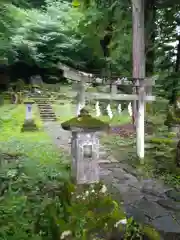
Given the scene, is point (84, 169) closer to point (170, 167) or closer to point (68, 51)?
point (170, 167)

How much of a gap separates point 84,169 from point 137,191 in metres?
2.11

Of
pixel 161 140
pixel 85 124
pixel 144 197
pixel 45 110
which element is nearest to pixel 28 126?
pixel 45 110

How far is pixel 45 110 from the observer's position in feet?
55.3

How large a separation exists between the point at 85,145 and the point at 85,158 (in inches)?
9.0

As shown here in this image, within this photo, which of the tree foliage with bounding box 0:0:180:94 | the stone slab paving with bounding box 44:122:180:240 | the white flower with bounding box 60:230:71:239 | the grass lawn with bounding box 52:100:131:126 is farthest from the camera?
the grass lawn with bounding box 52:100:131:126

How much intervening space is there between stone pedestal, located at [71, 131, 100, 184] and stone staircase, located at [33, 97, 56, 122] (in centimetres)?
1086

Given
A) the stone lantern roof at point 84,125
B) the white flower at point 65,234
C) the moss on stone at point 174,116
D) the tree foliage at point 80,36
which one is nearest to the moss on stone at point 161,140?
the moss on stone at point 174,116

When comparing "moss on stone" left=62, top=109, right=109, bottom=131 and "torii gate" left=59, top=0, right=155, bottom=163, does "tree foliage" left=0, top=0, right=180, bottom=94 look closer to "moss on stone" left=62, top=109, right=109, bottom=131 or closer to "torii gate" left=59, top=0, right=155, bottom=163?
"torii gate" left=59, top=0, right=155, bottom=163

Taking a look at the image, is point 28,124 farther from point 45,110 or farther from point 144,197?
point 144,197

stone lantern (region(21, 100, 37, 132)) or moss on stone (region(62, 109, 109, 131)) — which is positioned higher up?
moss on stone (region(62, 109, 109, 131))

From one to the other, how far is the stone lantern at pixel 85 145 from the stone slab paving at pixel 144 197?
1.19 meters

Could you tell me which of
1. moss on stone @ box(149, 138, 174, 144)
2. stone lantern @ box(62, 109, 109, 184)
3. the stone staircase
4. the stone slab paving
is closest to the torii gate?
the stone slab paving

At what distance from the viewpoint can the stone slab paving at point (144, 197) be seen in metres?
4.83

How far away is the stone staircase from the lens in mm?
15705
